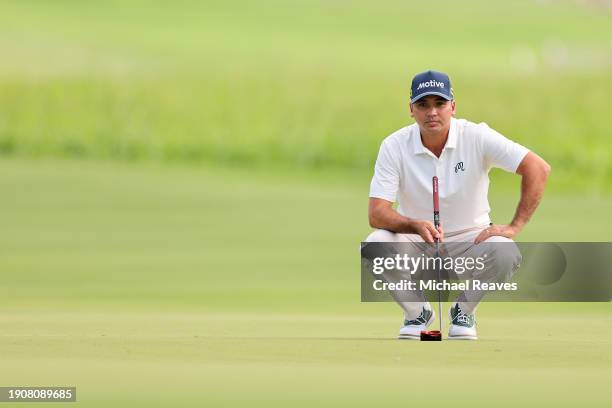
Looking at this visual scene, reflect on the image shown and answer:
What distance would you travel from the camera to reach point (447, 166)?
774cm

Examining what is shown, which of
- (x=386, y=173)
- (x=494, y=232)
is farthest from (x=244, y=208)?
(x=494, y=232)

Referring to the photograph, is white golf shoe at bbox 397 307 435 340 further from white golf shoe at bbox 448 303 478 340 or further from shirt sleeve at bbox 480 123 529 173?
shirt sleeve at bbox 480 123 529 173

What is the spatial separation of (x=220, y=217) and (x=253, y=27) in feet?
86.0

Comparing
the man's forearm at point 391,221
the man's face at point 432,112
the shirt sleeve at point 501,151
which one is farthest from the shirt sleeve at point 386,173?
the shirt sleeve at point 501,151

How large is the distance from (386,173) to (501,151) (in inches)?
23.0

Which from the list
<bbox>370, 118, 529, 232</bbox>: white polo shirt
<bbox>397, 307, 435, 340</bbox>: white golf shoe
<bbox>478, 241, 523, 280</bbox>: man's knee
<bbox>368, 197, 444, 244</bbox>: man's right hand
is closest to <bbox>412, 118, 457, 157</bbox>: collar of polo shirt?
<bbox>370, 118, 529, 232</bbox>: white polo shirt

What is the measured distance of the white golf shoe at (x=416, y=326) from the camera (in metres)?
7.64

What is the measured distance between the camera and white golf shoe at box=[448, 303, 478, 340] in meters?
7.57

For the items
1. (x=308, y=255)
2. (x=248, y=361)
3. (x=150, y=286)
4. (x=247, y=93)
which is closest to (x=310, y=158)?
(x=247, y=93)

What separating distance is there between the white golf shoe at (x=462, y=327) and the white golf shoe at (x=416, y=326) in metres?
0.16

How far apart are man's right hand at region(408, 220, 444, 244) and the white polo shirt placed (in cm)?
27

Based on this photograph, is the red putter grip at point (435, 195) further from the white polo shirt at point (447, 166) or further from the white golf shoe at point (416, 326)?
the white golf shoe at point (416, 326)

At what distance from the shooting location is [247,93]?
88.6 ft

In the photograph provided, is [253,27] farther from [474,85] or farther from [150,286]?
[150,286]
